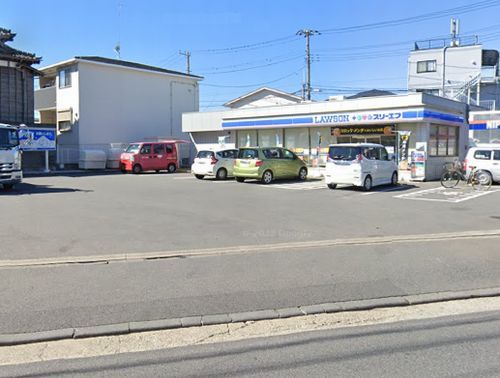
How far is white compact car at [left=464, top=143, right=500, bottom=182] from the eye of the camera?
20.1 meters

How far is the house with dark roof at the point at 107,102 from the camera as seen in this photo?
32.7 m

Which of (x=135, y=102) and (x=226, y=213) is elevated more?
(x=135, y=102)

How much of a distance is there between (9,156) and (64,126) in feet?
59.9

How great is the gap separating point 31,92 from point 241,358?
3217cm

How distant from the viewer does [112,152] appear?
32281 millimetres

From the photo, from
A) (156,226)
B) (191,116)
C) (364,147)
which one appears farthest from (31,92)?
(156,226)

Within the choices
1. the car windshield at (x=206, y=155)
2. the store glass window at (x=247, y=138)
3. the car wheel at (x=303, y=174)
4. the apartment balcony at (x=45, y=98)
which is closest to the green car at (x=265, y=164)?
the car wheel at (x=303, y=174)

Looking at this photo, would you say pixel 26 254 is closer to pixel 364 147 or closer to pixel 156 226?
pixel 156 226

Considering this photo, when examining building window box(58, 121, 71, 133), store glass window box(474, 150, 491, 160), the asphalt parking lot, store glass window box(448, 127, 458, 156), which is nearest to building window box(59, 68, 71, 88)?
building window box(58, 121, 71, 133)

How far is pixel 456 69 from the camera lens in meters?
53.4

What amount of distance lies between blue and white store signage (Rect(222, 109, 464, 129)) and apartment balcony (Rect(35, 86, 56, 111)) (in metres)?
17.0

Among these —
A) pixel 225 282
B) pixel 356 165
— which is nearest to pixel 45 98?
pixel 356 165

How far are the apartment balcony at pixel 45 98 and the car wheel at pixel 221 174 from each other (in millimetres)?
19601

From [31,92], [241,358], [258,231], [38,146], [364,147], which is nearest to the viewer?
[241,358]
